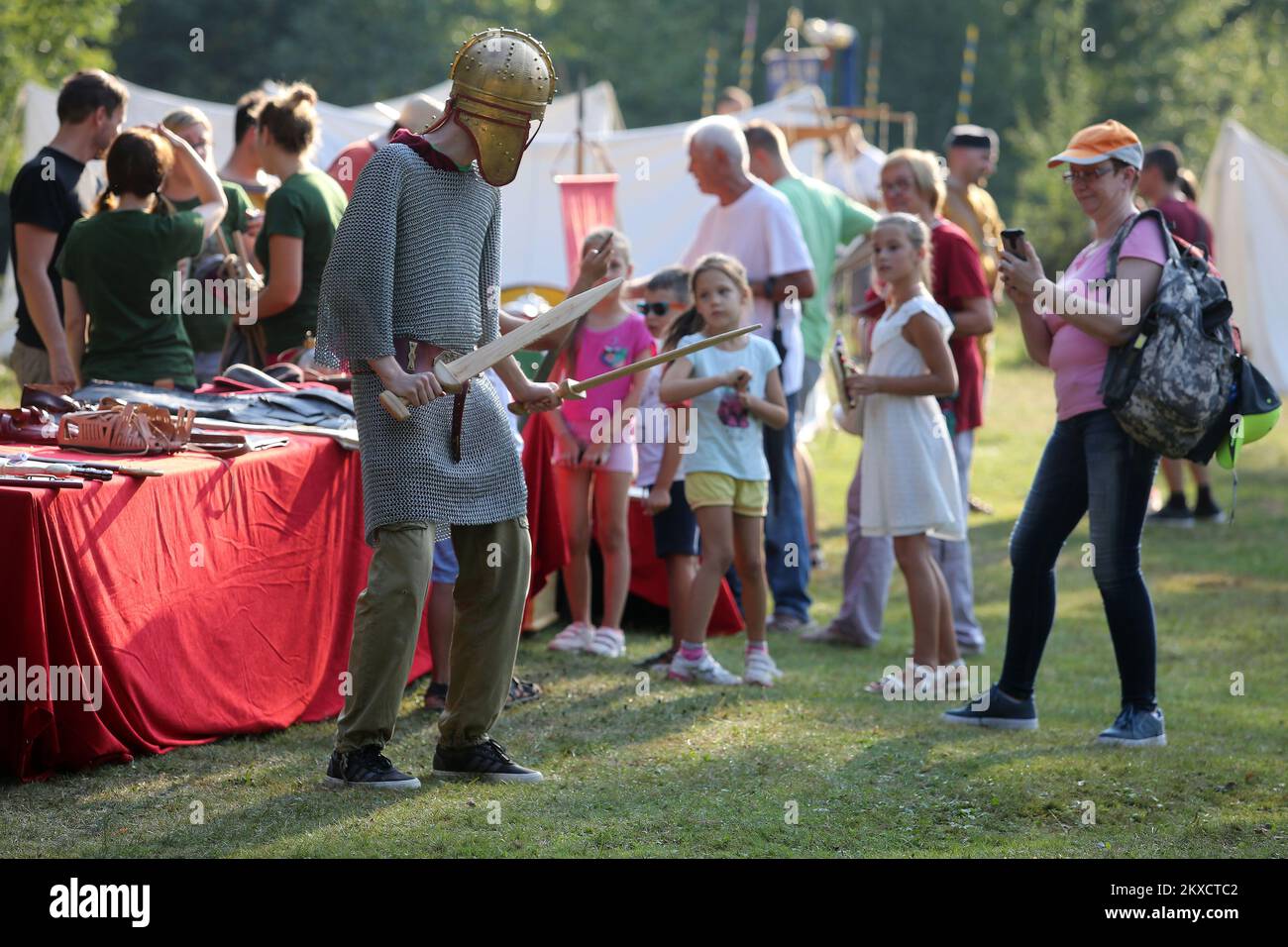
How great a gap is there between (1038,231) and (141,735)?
27.0 m

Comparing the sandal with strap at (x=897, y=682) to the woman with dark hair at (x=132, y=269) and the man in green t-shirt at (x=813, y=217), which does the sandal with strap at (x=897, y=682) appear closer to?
the man in green t-shirt at (x=813, y=217)

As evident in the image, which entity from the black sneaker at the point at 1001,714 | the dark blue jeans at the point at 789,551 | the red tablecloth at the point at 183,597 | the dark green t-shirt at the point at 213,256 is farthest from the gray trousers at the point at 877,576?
the dark green t-shirt at the point at 213,256

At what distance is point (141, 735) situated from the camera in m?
4.64

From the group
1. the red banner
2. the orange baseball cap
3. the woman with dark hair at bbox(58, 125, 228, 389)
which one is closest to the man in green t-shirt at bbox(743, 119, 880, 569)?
the red banner

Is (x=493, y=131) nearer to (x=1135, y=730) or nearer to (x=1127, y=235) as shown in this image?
(x=1127, y=235)

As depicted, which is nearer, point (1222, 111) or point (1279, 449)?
point (1279, 449)

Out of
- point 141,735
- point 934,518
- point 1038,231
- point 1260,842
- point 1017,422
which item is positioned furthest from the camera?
point 1038,231

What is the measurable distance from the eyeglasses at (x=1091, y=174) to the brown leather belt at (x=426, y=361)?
6.87 ft

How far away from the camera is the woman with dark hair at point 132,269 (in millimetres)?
5695

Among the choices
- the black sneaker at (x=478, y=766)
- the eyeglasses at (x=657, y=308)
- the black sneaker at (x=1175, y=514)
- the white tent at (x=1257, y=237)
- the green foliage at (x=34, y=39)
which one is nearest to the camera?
the black sneaker at (x=478, y=766)

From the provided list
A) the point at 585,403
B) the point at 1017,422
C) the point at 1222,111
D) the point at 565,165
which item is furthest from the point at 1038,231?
the point at 585,403

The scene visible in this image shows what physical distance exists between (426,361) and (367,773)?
1101 mm

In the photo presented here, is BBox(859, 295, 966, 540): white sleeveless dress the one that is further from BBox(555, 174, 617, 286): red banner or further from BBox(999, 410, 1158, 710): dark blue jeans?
BBox(555, 174, 617, 286): red banner
